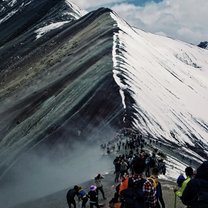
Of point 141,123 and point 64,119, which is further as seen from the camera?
point 64,119

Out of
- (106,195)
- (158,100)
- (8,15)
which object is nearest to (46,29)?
(8,15)

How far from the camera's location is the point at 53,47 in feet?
356

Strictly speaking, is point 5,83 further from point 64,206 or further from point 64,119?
point 64,206

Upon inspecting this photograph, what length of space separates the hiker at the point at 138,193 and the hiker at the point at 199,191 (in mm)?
637

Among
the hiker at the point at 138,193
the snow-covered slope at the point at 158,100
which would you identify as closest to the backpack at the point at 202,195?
the hiker at the point at 138,193

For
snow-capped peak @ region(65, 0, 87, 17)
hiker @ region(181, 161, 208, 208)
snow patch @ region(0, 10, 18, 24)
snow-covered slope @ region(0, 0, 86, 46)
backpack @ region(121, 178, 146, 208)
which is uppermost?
backpack @ region(121, 178, 146, 208)

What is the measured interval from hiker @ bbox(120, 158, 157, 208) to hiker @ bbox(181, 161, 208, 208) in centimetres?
64

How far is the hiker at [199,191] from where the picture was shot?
30.0 feet

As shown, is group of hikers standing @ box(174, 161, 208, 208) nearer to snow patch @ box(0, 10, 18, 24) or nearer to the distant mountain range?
the distant mountain range

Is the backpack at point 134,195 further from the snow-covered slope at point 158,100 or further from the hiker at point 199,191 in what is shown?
the snow-covered slope at point 158,100

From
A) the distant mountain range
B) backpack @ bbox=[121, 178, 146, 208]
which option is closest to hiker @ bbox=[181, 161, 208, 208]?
backpack @ bbox=[121, 178, 146, 208]

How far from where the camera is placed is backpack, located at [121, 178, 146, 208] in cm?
988

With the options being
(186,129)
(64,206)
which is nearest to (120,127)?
(186,129)

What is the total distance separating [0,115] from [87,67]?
1349 centimetres
